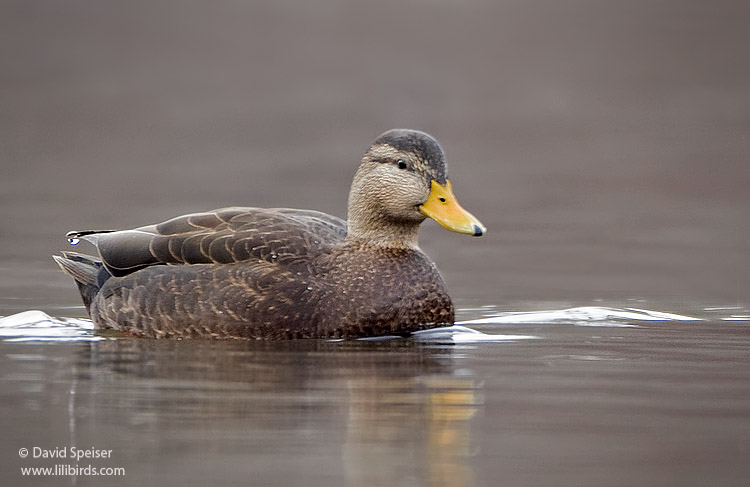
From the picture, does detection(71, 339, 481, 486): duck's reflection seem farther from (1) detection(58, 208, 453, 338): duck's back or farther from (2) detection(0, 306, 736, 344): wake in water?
(2) detection(0, 306, 736, 344): wake in water

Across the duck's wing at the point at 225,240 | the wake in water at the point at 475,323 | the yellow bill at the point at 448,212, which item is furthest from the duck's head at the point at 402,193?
the wake in water at the point at 475,323

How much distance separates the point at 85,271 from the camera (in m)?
10.6

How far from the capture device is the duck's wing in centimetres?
954

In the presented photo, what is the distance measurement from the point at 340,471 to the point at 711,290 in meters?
7.00

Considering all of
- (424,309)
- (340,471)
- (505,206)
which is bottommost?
(340,471)

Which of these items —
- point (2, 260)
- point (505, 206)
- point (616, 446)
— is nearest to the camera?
point (616, 446)

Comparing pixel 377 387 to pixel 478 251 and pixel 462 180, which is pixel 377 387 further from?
pixel 462 180

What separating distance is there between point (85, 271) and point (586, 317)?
3.53 meters

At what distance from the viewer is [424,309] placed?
9.48 meters

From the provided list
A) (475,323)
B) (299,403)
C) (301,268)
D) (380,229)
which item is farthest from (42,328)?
(299,403)

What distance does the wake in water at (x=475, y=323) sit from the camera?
9.44 metres

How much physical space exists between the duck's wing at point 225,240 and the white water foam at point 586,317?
4.23ft

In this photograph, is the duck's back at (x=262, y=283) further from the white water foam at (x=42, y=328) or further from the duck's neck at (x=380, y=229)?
the white water foam at (x=42, y=328)

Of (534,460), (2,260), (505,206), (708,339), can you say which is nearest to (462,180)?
(505,206)
